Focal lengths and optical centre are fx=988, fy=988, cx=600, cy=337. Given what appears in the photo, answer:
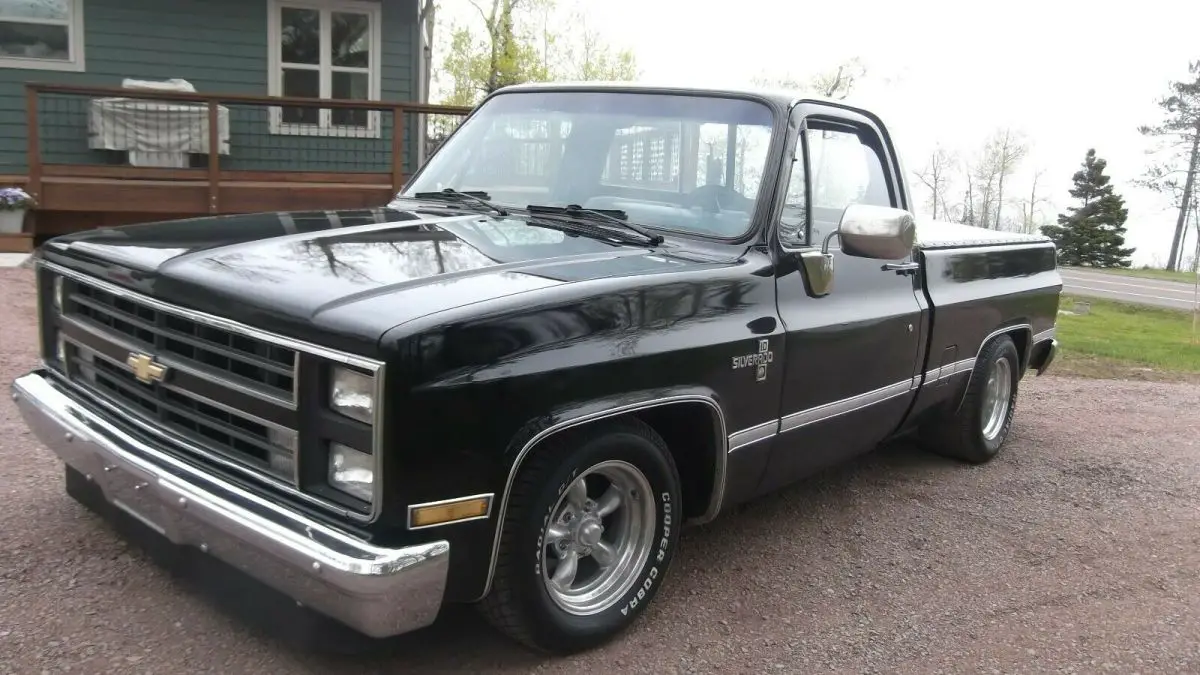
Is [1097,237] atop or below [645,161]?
below

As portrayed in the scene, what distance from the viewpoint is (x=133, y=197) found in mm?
11016

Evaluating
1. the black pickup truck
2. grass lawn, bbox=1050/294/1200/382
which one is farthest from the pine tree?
the black pickup truck

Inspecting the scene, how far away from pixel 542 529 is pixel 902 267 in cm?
242

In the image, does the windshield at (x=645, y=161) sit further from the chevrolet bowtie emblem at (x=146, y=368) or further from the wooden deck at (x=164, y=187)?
the wooden deck at (x=164, y=187)

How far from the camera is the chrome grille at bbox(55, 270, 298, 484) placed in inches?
103

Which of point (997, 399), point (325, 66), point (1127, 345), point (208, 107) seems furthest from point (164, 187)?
point (1127, 345)

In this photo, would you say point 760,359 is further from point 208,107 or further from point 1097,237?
point 1097,237

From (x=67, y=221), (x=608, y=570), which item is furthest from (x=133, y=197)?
(x=608, y=570)

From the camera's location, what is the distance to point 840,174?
14.2ft

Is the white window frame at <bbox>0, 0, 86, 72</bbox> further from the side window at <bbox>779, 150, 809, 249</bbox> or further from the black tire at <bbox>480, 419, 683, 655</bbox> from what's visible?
the black tire at <bbox>480, 419, 683, 655</bbox>

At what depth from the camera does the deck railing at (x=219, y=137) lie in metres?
11.0

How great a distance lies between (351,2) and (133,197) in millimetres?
4191

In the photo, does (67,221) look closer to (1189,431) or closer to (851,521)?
(851,521)

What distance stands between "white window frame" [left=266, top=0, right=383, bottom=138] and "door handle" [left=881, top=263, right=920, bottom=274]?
1016cm
